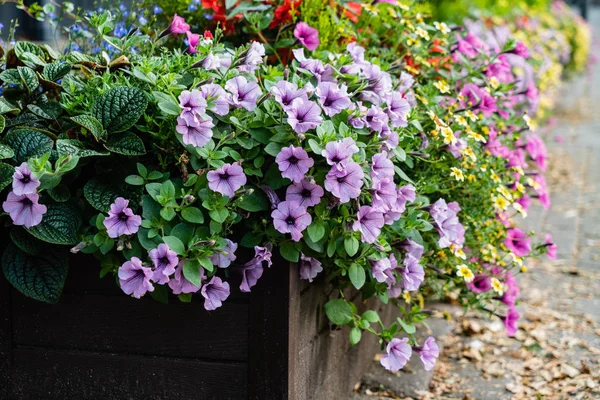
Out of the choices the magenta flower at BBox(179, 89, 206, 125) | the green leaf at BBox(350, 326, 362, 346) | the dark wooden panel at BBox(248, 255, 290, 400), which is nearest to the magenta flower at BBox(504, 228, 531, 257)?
the green leaf at BBox(350, 326, 362, 346)

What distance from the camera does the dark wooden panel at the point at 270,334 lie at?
2.10 metres

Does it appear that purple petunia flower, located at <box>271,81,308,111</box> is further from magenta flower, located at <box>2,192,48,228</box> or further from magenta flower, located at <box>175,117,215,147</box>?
magenta flower, located at <box>2,192,48,228</box>

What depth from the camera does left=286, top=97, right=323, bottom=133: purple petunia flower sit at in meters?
2.05

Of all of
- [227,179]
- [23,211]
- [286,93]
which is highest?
[286,93]

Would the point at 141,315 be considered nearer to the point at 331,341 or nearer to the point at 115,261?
the point at 115,261

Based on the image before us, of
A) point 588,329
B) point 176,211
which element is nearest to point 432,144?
point 176,211

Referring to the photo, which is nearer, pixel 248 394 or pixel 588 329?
pixel 248 394

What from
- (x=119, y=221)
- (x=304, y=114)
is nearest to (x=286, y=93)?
(x=304, y=114)

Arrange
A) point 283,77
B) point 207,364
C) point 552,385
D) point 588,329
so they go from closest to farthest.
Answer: point 207,364 < point 283,77 < point 552,385 < point 588,329

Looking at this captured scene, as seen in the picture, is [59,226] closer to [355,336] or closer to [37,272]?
[37,272]

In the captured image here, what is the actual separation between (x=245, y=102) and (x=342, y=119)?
0.28 meters

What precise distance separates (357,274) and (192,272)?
1.55 ft

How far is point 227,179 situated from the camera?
2.02 meters

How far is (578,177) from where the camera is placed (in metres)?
6.51
